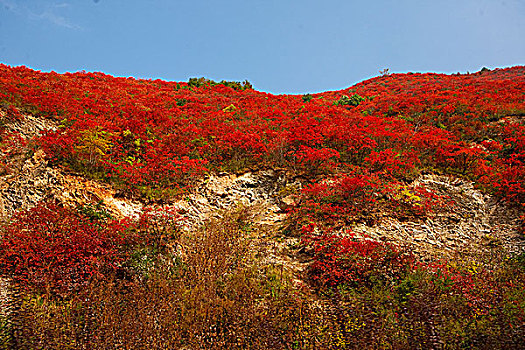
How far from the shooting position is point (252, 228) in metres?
10.4

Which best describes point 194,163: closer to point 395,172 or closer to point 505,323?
point 395,172

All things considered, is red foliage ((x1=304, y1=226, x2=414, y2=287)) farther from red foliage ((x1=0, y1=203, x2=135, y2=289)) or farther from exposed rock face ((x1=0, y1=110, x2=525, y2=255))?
red foliage ((x1=0, y1=203, x2=135, y2=289))

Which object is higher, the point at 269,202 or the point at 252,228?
the point at 269,202

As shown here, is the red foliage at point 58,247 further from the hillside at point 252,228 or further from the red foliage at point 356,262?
the red foliage at point 356,262

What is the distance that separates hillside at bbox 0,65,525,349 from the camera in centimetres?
581

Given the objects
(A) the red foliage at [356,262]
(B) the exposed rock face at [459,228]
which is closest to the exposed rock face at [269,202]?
(B) the exposed rock face at [459,228]

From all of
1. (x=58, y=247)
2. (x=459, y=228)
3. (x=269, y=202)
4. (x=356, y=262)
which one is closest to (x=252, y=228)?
(x=269, y=202)

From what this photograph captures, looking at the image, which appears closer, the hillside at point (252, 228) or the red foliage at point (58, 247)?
the hillside at point (252, 228)

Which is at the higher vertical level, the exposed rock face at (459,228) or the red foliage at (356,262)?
the exposed rock face at (459,228)

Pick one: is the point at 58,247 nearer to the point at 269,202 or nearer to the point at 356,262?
the point at 269,202

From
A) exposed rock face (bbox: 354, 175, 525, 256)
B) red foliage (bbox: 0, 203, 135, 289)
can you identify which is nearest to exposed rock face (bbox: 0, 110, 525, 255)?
exposed rock face (bbox: 354, 175, 525, 256)

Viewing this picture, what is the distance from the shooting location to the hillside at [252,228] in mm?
5809

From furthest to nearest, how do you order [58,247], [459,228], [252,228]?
[252,228] → [459,228] → [58,247]

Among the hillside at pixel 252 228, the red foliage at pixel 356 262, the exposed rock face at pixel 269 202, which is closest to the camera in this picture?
the hillside at pixel 252 228
